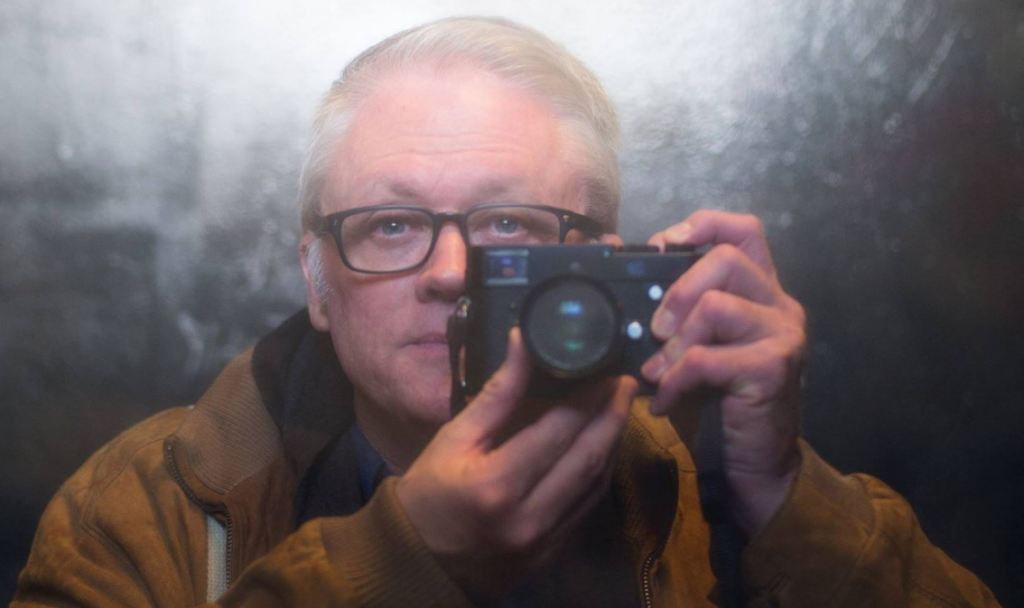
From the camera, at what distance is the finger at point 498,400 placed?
52 cm

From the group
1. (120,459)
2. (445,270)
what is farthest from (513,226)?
(120,459)

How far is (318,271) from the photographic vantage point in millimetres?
819

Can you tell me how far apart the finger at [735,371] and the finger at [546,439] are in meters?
0.05

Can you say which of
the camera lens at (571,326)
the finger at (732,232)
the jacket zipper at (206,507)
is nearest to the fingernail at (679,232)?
the finger at (732,232)

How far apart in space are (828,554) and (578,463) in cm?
22

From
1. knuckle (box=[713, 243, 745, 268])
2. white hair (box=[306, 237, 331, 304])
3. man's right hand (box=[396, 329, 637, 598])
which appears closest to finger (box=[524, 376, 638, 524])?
man's right hand (box=[396, 329, 637, 598])

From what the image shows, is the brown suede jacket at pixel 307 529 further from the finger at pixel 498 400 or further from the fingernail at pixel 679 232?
the fingernail at pixel 679 232

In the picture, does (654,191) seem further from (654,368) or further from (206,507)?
(206,507)

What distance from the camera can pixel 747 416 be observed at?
612mm

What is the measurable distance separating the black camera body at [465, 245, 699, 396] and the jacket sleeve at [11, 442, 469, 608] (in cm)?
12

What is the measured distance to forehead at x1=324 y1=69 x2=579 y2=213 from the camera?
74cm

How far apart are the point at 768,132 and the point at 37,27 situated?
0.79 meters

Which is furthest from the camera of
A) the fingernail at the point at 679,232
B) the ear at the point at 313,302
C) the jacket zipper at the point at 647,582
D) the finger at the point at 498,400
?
the ear at the point at 313,302

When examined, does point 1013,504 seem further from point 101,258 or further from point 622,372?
point 101,258
